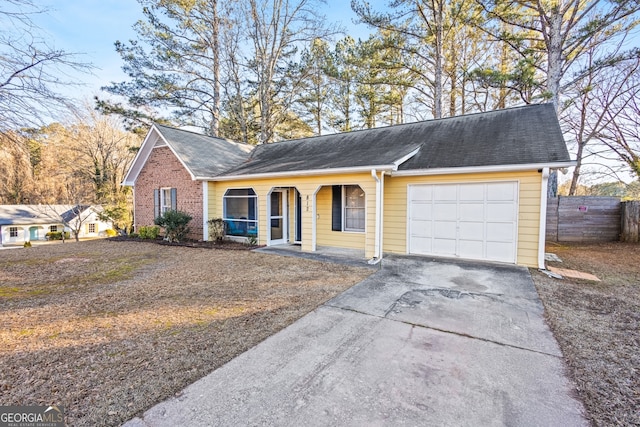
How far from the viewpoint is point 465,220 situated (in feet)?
25.3

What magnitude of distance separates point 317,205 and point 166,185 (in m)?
6.83

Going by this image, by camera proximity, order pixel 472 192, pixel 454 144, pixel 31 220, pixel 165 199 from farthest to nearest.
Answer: pixel 31 220
pixel 165 199
pixel 454 144
pixel 472 192

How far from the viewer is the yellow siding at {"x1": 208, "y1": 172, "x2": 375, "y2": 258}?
7824 millimetres

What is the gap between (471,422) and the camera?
2.18m

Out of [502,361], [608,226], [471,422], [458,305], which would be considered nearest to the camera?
[471,422]

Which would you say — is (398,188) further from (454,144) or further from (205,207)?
(205,207)

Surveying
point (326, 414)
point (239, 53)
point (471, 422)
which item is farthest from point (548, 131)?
point (239, 53)

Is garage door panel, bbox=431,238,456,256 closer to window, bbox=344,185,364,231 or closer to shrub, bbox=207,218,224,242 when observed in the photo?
window, bbox=344,185,364,231

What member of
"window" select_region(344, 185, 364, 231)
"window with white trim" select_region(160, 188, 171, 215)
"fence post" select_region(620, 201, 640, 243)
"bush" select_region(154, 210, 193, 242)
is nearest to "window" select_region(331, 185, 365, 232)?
"window" select_region(344, 185, 364, 231)

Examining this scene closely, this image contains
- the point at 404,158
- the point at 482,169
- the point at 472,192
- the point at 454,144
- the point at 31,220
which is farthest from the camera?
the point at 31,220

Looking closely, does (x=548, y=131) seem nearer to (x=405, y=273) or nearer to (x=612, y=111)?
(x=405, y=273)

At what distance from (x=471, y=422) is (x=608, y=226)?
12.7 m

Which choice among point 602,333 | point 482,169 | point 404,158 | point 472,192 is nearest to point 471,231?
point 472,192

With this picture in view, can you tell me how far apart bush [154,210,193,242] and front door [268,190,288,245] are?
10.7 ft
